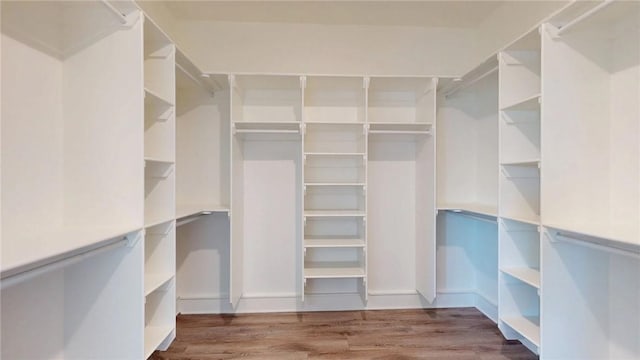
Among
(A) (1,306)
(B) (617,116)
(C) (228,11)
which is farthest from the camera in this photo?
(C) (228,11)

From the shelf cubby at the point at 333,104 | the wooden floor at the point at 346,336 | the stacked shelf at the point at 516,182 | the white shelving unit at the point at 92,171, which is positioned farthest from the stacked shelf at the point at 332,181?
the white shelving unit at the point at 92,171

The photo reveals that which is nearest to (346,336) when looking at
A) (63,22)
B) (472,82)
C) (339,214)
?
(339,214)

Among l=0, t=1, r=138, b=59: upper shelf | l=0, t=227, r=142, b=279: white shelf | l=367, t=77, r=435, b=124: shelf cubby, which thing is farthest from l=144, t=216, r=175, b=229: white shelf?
l=367, t=77, r=435, b=124: shelf cubby

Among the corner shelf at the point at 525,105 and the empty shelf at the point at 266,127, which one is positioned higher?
the corner shelf at the point at 525,105

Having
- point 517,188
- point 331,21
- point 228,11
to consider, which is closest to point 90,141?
point 228,11

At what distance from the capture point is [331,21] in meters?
3.10

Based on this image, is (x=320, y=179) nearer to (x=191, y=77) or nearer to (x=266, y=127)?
(x=266, y=127)

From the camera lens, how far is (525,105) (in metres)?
2.12

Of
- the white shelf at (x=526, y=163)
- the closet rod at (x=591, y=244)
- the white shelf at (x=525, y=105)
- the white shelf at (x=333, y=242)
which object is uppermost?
the white shelf at (x=525, y=105)

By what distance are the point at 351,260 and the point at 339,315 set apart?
19.4 inches

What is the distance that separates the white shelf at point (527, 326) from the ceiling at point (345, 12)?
2427mm

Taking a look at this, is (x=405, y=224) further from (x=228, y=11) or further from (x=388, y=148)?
(x=228, y=11)

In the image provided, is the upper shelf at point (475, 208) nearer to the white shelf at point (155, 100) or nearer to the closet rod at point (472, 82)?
the closet rod at point (472, 82)

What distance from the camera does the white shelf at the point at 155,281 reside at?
1840mm
